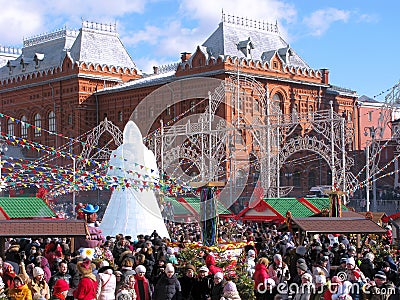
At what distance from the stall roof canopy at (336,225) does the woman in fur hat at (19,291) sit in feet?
24.1

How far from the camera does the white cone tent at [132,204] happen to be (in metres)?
21.8

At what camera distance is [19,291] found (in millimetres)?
10023

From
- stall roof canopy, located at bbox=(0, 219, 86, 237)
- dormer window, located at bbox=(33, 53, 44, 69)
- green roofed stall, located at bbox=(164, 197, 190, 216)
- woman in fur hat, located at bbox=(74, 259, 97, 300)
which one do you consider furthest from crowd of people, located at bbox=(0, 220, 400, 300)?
dormer window, located at bbox=(33, 53, 44, 69)

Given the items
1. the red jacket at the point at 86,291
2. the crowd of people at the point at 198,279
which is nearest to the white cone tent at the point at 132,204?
the crowd of people at the point at 198,279

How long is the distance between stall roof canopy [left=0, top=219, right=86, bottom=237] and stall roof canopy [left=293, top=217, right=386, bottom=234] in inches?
174

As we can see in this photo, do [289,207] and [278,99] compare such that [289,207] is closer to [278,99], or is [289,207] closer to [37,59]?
[278,99]

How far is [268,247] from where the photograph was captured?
54.1 feet

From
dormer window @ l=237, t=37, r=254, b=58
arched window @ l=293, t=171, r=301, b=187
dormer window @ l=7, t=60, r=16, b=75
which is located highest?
dormer window @ l=7, t=60, r=16, b=75

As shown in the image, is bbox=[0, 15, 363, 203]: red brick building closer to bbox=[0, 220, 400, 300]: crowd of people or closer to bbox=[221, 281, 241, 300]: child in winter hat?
bbox=[0, 220, 400, 300]: crowd of people

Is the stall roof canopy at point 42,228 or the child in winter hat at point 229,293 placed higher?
the stall roof canopy at point 42,228

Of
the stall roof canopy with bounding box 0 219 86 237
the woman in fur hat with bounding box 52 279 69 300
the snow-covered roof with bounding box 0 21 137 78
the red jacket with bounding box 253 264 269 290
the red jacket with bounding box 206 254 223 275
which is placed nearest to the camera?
the woman in fur hat with bounding box 52 279 69 300

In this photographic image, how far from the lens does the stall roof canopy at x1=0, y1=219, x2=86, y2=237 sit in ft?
48.5

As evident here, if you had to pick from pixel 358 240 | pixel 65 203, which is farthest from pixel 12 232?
pixel 65 203

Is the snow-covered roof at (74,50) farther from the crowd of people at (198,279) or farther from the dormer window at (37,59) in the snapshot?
the crowd of people at (198,279)
